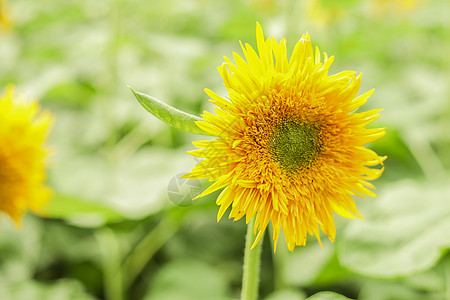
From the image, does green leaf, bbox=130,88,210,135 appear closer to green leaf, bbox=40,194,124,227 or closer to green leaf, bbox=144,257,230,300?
green leaf, bbox=40,194,124,227

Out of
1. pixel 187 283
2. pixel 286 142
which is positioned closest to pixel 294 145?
pixel 286 142

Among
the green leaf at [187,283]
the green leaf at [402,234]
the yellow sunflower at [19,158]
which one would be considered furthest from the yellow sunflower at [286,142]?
the green leaf at [187,283]

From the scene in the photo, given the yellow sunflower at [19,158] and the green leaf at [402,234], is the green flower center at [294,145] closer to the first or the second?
the green leaf at [402,234]

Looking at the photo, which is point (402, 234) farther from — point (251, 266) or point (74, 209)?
point (74, 209)

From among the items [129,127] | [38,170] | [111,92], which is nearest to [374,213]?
[38,170]

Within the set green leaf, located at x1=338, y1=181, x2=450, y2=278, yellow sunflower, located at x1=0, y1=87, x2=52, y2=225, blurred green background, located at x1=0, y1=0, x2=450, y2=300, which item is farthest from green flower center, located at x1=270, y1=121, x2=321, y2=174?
yellow sunflower, located at x1=0, y1=87, x2=52, y2=225
